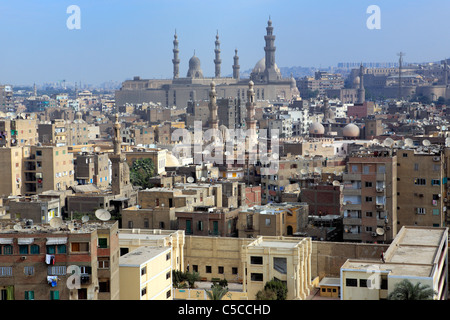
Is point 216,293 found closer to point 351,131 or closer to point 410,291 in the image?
point 410,291

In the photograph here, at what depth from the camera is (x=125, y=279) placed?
12.7m

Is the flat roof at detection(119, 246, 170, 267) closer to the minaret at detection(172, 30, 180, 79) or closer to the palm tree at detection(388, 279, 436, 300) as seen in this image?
the palm tree at detection(388, 279, 436, 300)

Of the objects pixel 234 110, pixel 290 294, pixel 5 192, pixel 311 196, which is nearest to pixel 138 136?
pixel 234 110

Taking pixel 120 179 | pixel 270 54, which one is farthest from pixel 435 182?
pixel 270 54

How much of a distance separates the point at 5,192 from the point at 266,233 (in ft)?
39.9

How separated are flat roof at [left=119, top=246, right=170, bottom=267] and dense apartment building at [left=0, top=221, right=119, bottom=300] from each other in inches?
23.9

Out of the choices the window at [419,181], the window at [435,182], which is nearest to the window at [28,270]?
the window at [419,181]

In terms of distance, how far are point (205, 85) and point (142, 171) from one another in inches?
2412

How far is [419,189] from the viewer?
1889 centimetres

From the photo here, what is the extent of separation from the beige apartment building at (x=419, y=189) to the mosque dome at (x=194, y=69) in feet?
260

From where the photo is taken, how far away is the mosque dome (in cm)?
9775

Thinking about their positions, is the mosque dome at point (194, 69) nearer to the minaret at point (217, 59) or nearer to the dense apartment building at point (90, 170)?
the minaret at point (217, 59)

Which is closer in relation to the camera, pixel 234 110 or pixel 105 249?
pixel 105 249
